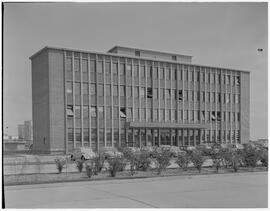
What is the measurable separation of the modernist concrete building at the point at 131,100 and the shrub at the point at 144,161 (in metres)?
29.4

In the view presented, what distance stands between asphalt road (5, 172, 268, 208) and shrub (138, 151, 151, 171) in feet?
8.83

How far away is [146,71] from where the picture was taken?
51312 mm

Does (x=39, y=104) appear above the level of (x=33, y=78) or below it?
below

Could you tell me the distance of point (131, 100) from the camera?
5000 centimetres

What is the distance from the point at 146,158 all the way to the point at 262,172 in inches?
200

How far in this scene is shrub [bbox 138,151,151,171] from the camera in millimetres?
16094

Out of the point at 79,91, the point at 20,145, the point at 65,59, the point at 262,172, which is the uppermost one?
the point at 65,59

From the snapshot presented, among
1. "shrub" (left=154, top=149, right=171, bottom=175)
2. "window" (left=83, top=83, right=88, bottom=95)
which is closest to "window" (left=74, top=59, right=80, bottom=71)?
"window" (left=83, top=83, right=88, bottom=95)

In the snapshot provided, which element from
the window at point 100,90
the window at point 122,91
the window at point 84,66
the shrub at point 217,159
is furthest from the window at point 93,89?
the shrub at point 217,159

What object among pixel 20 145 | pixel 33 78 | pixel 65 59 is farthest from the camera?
pixel 20 145

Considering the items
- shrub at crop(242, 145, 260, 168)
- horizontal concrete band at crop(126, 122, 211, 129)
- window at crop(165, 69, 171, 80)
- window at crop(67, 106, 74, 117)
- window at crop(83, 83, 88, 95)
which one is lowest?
horizontal concrete band at crop(126, 122, 211, 129)

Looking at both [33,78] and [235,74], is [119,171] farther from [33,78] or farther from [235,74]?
[235,74]

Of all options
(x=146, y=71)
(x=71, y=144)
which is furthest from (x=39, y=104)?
(x=146, y=71)

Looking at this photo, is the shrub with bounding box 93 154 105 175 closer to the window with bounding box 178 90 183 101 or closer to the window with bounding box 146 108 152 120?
the window with bounding box 146 108 152 120
